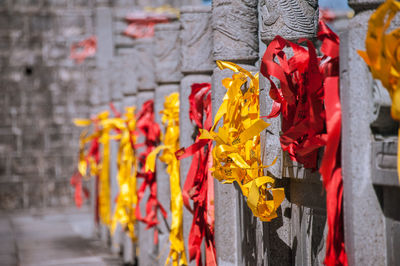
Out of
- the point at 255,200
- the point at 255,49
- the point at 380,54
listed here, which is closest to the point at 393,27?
the point at 380,54

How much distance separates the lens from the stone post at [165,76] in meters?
4.52

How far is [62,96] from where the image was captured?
1182 cm

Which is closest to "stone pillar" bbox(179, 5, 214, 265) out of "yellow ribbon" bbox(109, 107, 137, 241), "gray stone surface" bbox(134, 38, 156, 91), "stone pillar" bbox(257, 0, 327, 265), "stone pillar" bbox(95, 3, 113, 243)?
"stone pillar" bbox(257, 0, 327, 265)

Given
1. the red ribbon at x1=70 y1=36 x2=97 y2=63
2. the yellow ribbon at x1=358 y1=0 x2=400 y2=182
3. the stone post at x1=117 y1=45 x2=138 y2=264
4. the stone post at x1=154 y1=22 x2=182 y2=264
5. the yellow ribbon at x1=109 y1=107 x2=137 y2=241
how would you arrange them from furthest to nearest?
1. the red ribbon at x1=70 y1=36 x2=97 y2=63
2. the stone post at x1=117 y1=45 x2=138 y2=264
3. the yellow ribbon at x1=109 y1=107 x2=137 y2=241
4. the stone post at x1=154 y1=22 x2=182 y2=264
5. the yellow ribbon at x1=358 y1=0 x2=400 y2=182

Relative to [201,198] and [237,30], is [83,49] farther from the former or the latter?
[237,30]

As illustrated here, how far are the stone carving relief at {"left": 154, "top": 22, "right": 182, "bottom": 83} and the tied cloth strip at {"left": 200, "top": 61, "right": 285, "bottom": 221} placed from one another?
1.50 metres

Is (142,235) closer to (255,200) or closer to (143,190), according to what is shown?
(143,190)

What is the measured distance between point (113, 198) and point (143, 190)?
162 centimetres

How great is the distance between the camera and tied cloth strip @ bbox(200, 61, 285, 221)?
2492mm

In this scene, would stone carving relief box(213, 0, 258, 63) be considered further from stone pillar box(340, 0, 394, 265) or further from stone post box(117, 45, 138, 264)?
stone post box(117, 45, 138, 264)

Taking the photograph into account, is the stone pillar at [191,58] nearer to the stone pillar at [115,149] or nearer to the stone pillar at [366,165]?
the stone pillar at [366,165]

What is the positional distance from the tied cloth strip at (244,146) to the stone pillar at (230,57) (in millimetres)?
111

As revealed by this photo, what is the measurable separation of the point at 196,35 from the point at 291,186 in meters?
1.39

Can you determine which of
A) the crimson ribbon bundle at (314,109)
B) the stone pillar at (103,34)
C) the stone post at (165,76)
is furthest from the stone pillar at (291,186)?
the stone pillar at (103,34)
